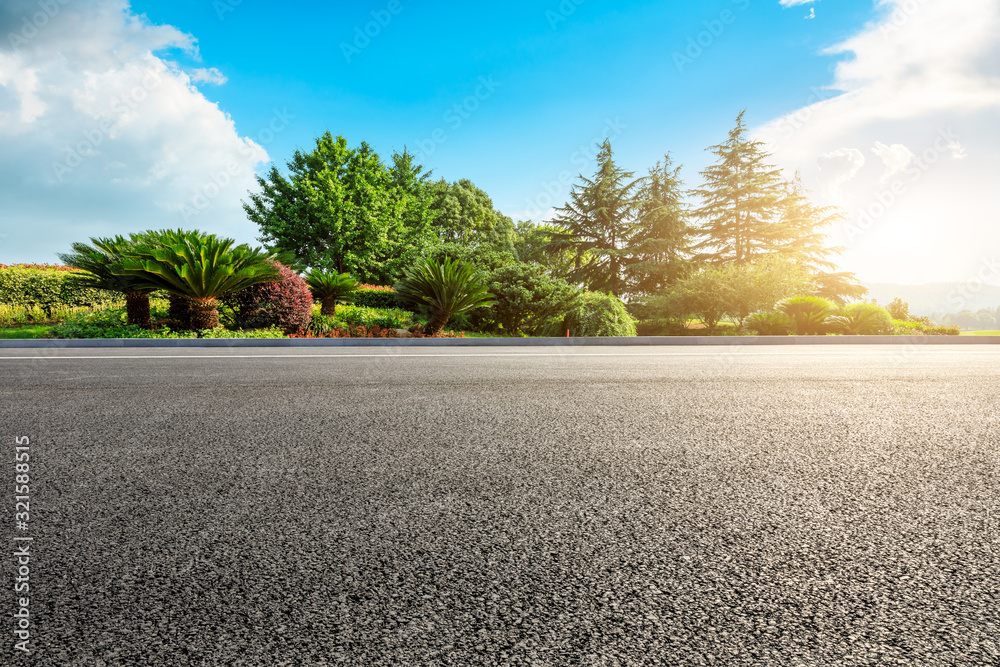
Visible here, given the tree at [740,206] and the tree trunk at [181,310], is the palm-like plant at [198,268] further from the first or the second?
the tree at [740,206]

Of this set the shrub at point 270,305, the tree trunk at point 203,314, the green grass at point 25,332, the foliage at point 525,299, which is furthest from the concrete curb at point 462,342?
the foliage at point 525,299

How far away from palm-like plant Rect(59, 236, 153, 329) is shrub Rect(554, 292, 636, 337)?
42.1 feet

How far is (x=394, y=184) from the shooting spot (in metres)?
44.4

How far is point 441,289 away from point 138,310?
8.78 meters

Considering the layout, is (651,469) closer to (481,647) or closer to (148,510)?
(481,647)

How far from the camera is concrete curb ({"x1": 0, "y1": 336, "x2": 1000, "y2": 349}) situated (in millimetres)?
13055

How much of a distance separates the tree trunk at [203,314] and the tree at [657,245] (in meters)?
25.3

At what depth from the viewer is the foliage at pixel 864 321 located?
62.8ft

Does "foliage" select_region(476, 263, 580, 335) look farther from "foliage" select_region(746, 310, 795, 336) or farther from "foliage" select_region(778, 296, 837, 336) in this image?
"foliage" select_region(778, 296, 837, 336)

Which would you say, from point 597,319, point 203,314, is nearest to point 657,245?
point 597,319

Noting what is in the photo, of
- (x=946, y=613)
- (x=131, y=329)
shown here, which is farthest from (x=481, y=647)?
(x=131, y=329)

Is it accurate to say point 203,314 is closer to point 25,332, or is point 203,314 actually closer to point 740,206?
point 25,332

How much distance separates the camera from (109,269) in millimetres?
14312

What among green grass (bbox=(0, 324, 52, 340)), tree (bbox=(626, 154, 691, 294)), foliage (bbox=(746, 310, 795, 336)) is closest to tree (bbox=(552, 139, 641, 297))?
tree (bbox=(626, 154, 691, 294))
